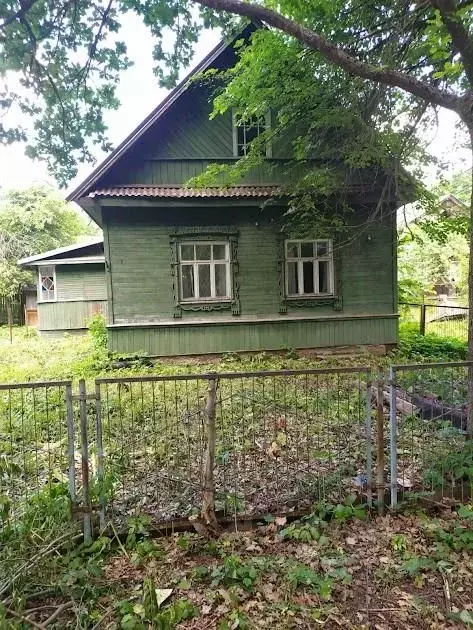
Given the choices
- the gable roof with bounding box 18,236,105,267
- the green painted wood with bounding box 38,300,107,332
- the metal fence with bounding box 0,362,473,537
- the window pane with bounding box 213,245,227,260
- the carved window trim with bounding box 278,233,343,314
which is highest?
the gable roof with bounding box 18,236,105,267

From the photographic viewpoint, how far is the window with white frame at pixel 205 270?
9.90m

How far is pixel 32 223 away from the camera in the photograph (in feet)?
86.2

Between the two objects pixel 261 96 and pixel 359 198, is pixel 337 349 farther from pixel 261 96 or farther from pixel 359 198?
pixel 261 96

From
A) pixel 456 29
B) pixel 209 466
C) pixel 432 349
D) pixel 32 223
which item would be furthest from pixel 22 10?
pixel 32 223

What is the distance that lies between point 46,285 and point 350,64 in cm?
1511

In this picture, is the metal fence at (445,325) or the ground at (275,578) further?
the metal fence at (445,325)

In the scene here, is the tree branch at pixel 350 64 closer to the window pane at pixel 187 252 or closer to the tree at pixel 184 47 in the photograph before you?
the tree at pixel 184 47

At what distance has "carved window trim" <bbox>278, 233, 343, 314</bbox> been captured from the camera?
33.2ft

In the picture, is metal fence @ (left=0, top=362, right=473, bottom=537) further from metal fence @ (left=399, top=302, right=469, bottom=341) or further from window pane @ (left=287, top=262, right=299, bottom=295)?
metal fence @ (left=399, top=302, right=469, bottom=341)

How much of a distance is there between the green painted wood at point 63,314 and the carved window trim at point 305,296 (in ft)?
A: 29.8

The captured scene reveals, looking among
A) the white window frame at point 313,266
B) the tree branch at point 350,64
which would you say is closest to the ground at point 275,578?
the tree branch at point 350,64

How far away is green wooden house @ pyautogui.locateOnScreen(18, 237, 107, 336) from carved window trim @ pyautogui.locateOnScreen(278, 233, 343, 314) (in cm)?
875

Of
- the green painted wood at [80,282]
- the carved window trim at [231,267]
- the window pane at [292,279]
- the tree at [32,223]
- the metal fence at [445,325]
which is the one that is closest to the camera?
the carved window trim at [231,267]

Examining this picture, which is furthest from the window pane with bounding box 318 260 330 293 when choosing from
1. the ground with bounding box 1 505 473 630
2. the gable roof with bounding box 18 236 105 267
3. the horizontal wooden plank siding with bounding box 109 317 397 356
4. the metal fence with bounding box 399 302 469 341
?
the gable roof with bounding box 18 236 105 267
